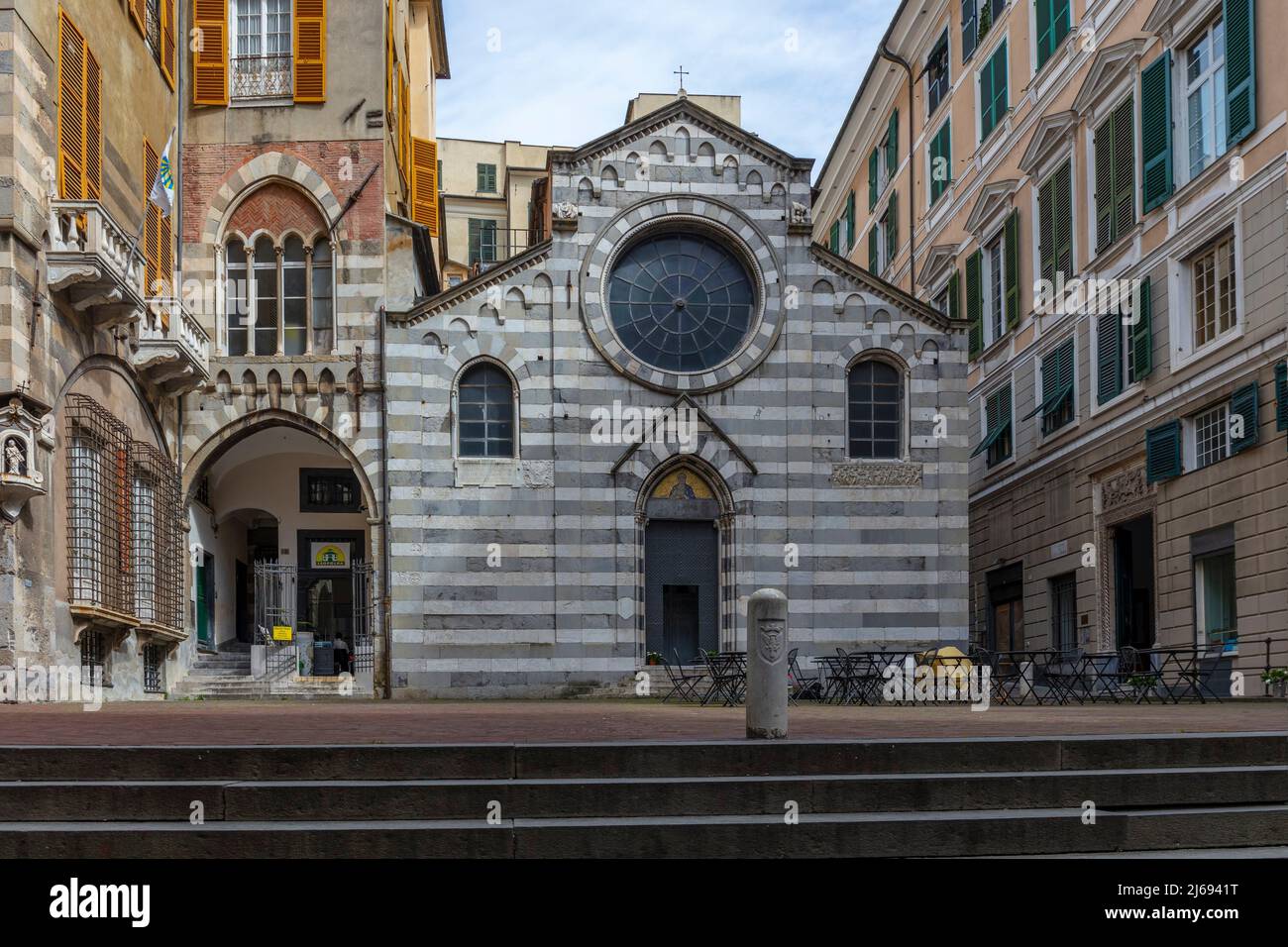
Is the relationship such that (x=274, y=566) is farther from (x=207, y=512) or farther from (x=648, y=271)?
(x=648, y=271)

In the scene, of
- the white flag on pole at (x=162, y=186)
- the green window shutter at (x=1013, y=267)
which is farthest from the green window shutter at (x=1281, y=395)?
the white flag on pole at (x=162, y=186)

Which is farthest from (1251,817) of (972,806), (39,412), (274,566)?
(274,566)

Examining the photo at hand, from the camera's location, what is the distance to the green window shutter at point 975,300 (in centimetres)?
3478

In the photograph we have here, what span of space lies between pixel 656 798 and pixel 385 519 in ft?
64.8

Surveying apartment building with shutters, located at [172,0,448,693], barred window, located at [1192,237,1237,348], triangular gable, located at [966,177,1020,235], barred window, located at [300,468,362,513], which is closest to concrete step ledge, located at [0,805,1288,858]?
barred window, located at [1192,237,1237,348]

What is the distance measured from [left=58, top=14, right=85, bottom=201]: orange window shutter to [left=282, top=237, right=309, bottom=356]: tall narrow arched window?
6.95 metres

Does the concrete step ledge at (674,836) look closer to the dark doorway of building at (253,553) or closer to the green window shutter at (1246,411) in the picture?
the green window shutter at (1246,411)

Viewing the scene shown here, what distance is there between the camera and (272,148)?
1196 inches

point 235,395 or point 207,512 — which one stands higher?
point 235,395

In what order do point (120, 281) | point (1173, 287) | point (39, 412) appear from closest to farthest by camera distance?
point (39, 412) < point (120, 281) < point (1173, 287)

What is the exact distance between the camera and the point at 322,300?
1201 inches
